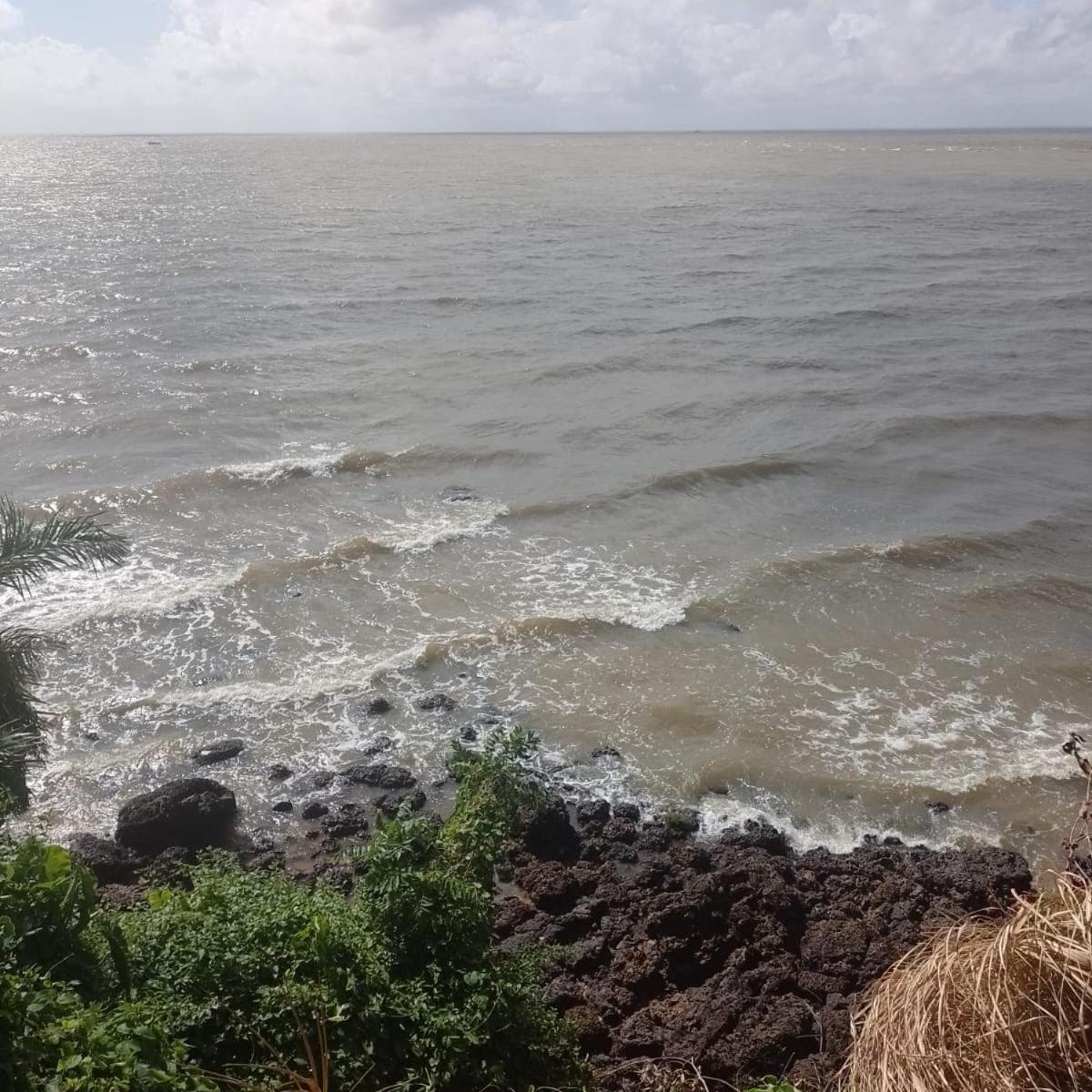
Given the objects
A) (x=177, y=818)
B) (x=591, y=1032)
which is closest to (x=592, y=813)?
(x=591, y=1032)

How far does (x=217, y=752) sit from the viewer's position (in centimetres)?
1203

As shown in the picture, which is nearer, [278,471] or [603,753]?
[603,753]

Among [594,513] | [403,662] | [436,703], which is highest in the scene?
[594,513]

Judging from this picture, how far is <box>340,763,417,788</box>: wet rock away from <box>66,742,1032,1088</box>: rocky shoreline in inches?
0.6

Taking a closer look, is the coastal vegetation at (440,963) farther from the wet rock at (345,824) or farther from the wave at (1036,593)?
the wave at (1036,593)

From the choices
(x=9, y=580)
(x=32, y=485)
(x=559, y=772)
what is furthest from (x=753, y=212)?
(x=9, y=580)

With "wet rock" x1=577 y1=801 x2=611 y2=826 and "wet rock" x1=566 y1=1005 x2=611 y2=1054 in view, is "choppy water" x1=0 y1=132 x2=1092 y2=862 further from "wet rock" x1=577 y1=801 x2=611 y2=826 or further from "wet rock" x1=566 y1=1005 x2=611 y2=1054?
"wet rock" x1=566 y1=1005 x2=611 y2=1054

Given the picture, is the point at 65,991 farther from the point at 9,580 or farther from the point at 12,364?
the point at 12,364

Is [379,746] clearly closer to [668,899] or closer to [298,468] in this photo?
[668,899]

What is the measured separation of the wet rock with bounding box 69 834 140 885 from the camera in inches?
392

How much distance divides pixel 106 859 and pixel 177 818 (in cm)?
76

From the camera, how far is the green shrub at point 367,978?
623cm

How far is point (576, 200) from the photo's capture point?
207 ft

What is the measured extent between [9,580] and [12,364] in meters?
22.2
